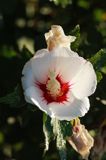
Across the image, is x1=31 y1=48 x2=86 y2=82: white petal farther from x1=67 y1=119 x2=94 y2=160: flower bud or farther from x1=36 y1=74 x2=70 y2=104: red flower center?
x1=67 y1=119 x2=94 y2=160: flower bud

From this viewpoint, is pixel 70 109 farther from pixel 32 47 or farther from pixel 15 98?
pixel 32 47

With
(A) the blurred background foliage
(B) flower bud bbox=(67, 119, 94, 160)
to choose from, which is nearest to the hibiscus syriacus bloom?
(B) flower bud bbox=(67, 119, 94, 160)

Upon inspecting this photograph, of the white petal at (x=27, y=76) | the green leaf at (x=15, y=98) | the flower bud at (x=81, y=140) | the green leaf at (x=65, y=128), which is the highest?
the white petal at (x=27, y=76)

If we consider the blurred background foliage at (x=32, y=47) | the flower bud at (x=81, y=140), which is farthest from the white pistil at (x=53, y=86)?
the blurred background foliage at (x=32, y=47)

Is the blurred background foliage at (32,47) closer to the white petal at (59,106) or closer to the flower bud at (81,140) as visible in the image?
the flower bud at (81,140)

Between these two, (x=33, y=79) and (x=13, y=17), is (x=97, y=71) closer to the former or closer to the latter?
(x=33, y=79)

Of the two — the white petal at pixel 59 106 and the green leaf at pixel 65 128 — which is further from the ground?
the white petal at pixel 59 106

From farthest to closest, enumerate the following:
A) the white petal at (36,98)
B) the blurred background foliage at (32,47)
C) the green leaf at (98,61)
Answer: the blurred background foliage at (32,47), the green leaf at (98,61), the white petal at (36,98)

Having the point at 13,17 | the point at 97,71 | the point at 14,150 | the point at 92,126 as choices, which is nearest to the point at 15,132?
the point at 14,150
